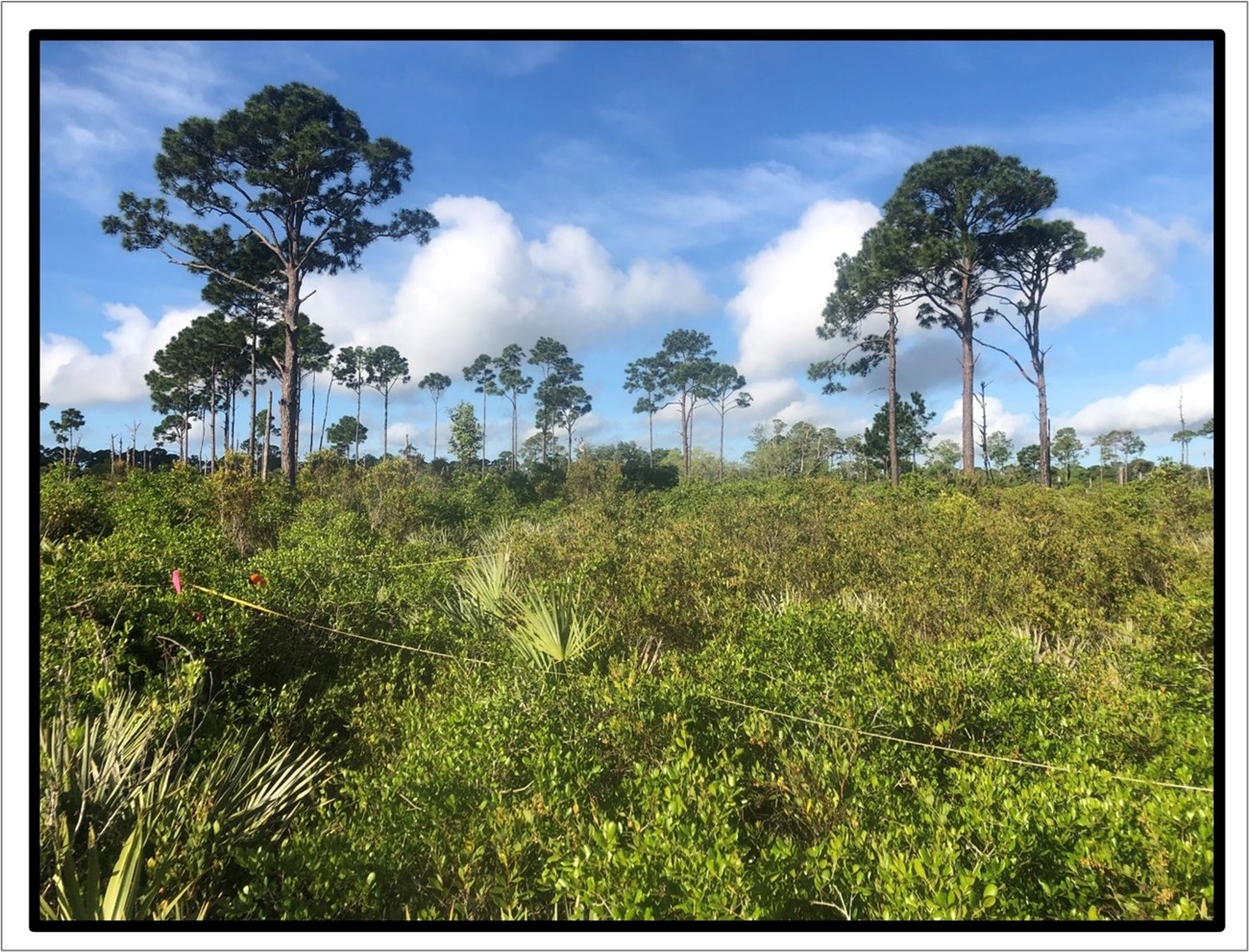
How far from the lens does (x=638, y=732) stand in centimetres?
314

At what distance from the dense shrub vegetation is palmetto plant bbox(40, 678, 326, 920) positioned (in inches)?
0.6

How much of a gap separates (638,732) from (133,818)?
205 cm

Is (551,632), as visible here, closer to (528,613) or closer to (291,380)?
(528,613)

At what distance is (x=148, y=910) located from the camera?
1933 mm

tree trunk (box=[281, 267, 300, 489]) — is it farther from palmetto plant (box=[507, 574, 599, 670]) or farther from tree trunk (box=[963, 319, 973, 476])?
tree trunk (box=[963, 319, 973, 476])

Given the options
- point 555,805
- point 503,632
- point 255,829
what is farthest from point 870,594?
point 255,829

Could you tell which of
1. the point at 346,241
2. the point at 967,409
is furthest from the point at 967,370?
the point at 346,241

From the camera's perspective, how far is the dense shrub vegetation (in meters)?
2.02

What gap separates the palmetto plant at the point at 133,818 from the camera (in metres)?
1.81

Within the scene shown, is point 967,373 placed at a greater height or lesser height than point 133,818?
greater

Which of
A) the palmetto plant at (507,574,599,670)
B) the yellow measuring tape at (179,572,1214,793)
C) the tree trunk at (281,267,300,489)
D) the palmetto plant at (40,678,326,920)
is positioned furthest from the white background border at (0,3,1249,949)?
the tree trunk at (281,267,300,489)

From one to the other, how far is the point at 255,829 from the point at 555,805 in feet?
4.27
